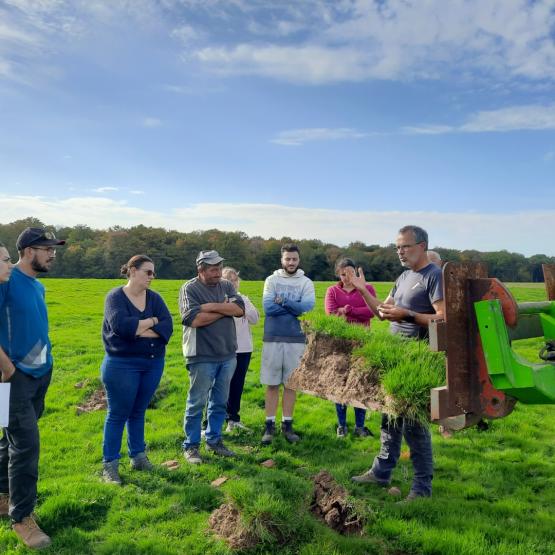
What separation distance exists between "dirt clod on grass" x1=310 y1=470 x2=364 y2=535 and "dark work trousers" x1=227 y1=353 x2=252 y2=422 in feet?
10.4

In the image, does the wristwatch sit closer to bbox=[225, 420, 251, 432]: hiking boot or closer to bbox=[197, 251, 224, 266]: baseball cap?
bbox=[197, 251, 224, 266]: baseball cap

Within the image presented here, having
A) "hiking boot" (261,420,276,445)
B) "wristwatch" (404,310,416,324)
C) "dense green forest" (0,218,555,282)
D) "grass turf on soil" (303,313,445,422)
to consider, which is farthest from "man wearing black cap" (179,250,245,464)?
"dense green forest" (0,218,555,282)

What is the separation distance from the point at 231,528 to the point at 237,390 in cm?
354

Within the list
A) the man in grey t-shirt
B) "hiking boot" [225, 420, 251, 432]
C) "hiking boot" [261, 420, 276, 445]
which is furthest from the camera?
"hiking boot" [225, 420, 251, 432]

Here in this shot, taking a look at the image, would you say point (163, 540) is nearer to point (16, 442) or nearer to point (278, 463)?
point (16, 442)

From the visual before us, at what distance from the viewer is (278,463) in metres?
6.39

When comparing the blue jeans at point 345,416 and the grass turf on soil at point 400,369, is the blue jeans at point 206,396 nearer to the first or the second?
the blue jeans at point 345,416

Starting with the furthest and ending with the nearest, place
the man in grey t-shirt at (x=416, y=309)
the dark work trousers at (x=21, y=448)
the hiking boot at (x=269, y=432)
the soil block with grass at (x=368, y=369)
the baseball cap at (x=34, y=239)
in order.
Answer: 1. the hiking boot at (x=269, y=432)
2. the man in grey t-shirt at (x=416, y=309)
3. the baseball cap at (x=34, y=239)
4. the dark work trousers at (x=21, y=448)
5. the soil block with grass at (x=368, y=369)

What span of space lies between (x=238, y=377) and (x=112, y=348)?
2.67 metres

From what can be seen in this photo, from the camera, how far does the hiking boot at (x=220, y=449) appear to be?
654 cm

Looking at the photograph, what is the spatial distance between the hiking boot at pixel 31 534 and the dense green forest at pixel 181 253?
182 ft

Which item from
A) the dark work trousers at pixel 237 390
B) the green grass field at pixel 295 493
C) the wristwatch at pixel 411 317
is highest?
the wristwatch at pixel 411 317

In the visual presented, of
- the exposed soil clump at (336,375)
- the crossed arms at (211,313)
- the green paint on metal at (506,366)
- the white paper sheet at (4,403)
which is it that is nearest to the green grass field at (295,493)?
the exposed soil clump at (336,375)

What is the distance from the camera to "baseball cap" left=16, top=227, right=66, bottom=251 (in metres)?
4.76
